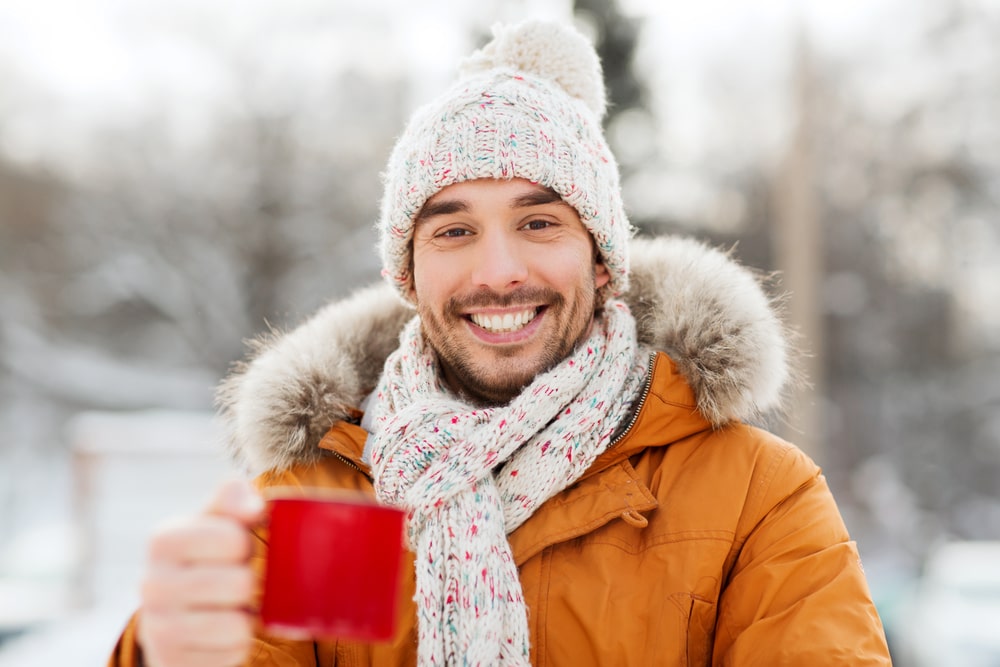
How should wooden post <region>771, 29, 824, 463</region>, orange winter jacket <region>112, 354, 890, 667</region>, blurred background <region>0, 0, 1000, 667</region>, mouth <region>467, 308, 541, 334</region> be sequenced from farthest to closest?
1. blurred background <region>0, 0, 1000, 667</region>
2. wooden post <region>771, 29, 824, 463</region>
3. mouth <region>467, 308, 541, 334</region>
4. orange winter jacket <region>112, 354, 890, 667</region>

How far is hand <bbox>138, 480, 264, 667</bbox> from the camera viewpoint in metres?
1.13

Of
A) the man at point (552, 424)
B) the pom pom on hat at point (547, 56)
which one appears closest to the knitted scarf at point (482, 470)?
the man at point (552, 424)

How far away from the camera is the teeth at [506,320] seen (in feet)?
6.81

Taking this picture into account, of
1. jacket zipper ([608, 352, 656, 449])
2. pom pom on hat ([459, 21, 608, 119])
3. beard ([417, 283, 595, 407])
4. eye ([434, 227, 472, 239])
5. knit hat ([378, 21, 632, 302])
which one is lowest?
jacket zipper ([608, 352, 656, 449])

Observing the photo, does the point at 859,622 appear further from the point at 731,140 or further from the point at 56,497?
the point at 56,497

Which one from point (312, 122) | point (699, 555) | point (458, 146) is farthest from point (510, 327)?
point (312, 122)

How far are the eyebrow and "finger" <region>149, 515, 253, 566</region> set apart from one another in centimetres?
114

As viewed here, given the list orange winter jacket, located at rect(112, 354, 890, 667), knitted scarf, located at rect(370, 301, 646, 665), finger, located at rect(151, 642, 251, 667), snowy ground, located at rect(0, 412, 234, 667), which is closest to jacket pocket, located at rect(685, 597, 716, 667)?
orange winter jacket, located at rect(112, 354, 890, 667)

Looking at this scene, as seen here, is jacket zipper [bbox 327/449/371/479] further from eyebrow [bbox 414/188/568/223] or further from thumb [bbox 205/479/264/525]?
thumb [bbox 205/479/264/525]

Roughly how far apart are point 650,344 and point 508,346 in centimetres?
43

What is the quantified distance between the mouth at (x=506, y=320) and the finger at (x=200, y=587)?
1.05 metres

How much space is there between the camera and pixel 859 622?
1.64 meters

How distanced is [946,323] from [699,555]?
17298mm

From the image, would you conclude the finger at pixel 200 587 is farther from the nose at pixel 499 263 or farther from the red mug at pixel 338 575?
the nose at pixel 499 263
